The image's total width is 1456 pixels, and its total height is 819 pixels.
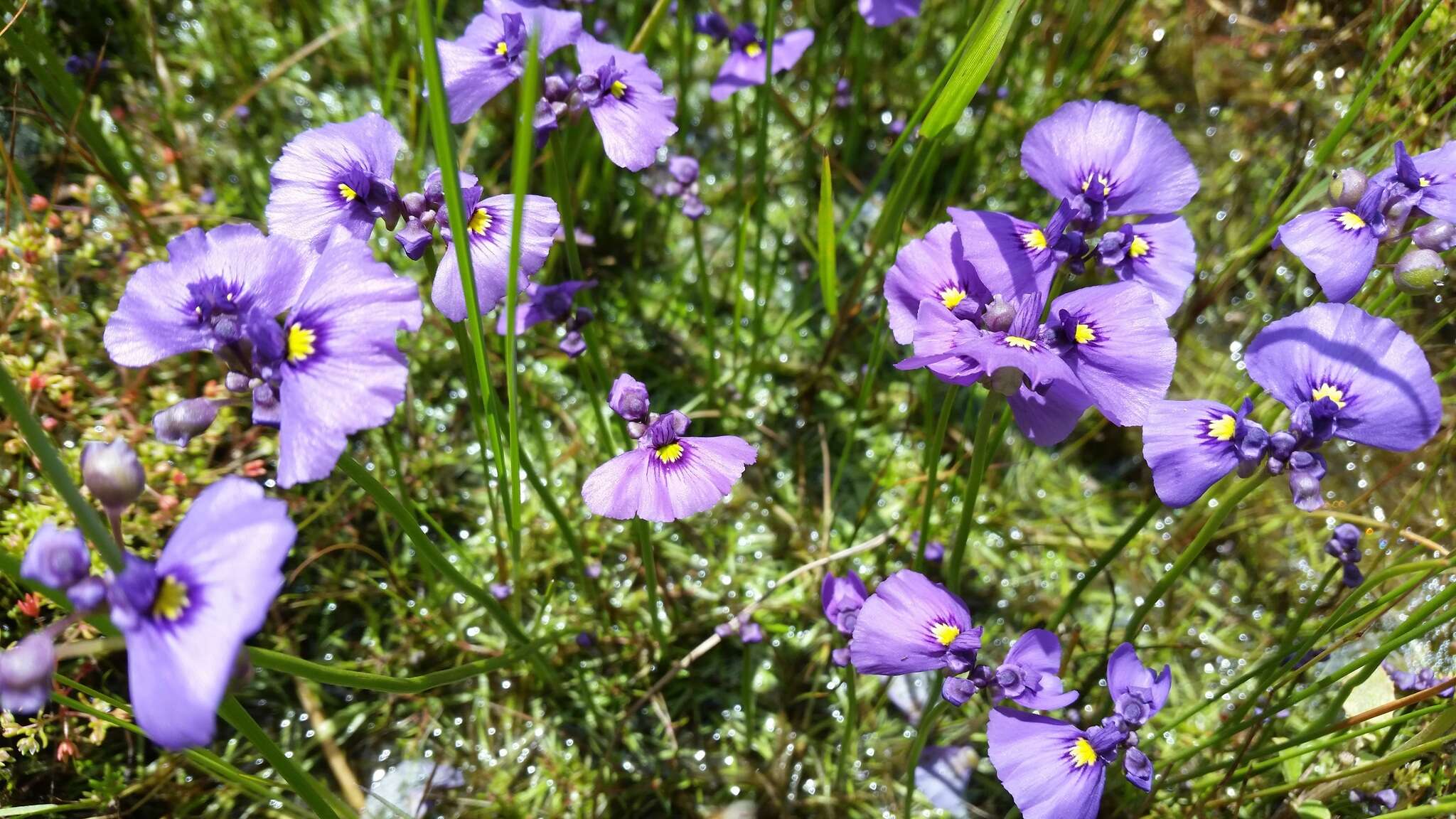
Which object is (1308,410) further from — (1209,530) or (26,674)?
(26,674)

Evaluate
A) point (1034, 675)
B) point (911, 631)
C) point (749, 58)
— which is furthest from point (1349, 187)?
point (749, 58)

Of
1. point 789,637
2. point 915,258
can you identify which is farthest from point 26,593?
point 915,258

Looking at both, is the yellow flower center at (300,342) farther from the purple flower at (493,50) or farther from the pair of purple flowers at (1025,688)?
the pair of purple flowers at (1025,688)

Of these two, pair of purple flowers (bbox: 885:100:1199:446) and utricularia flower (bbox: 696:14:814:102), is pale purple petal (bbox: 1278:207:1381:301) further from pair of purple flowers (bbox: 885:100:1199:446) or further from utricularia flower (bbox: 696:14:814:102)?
utricularia flower (bbox: 696:14:814:102)

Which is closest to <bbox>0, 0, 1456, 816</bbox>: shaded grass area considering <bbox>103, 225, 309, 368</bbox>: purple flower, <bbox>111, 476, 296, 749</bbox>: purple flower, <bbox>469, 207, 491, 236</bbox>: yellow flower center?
<bbox>469, 207, 491, 236</bbox>: yellow flower center

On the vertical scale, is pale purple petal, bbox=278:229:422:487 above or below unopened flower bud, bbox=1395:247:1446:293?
below

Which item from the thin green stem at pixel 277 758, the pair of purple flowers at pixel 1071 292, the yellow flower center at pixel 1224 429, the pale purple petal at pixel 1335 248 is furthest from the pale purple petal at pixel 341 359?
the pale purple petal at pixel 1335 248

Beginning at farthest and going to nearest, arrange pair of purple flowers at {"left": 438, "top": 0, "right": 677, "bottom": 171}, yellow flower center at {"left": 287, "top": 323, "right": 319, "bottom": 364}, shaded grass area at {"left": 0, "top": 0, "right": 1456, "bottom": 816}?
shaded grass area at {"left": 0, "top": 0, "right": 1456, "bottom": 816} → pair of purple flowers at {"left": 438, "top": 0, "right": 677, "bottom": 171} → yellow flower center at {"left": 287, "top": 323, "right": 319, "bottom": 364}
